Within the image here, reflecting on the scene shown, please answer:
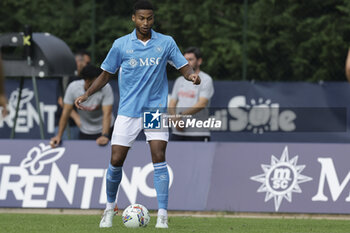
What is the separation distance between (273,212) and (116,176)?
3.12 metres

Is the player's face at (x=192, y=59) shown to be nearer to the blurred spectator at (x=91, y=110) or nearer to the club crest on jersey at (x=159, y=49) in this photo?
the blurred spectator at (x=91, y=110)

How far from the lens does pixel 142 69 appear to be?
991 cm

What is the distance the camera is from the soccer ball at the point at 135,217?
990cm

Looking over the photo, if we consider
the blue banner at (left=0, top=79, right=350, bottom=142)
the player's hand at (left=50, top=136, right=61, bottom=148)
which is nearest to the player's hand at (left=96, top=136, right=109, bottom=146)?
the player's hand at (left=50, top=136, right=61, bottom=148)

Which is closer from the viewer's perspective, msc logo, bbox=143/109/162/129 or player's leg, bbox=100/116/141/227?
msc logo, bbox=143/109/162/129

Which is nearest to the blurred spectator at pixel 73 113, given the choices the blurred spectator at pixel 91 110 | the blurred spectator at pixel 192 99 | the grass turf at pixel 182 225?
the blurred spectator at pixel 91 110

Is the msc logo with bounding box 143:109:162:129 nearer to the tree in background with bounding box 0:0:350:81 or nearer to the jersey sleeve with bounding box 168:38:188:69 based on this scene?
the jersey sleeve with bounding box 168:38:188:69

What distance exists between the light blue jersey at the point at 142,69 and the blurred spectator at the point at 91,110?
10.1ft

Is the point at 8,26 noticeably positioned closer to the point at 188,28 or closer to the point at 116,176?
the point at 188,28

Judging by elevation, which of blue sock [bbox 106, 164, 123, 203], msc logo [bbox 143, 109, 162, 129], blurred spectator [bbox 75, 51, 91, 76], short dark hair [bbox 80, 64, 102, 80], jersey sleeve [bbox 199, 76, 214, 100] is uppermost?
blurred spectator [bbox 75, 51, 91, 76]

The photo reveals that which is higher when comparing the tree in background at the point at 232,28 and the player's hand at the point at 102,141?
the tree in background at the point at 232,28

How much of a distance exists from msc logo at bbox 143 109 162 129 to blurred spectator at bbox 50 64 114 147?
3.13 meters

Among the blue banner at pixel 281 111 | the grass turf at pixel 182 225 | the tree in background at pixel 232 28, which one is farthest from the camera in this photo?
the tree in background at pixel 232 28

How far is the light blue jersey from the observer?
9.91 metres
